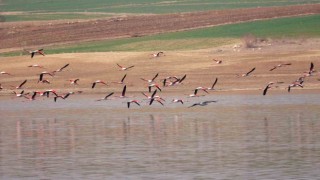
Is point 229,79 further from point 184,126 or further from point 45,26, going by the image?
point 45,26

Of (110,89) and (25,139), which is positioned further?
(110,89)

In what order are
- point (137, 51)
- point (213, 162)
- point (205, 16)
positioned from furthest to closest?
1. point (205, 16)
2. point (137, 51)
3. point (213, 162)

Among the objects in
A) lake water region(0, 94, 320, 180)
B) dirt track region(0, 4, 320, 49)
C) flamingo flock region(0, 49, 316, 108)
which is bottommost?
lake water region(0, 94, 320, 180)

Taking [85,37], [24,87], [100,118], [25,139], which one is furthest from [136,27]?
[25,139]

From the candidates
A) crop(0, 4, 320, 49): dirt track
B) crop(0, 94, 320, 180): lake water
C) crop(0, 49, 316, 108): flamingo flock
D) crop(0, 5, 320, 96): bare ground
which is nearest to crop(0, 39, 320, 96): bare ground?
crop(0, 5, 320, 96): bare ground

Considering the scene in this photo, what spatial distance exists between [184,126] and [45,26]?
40940 mm

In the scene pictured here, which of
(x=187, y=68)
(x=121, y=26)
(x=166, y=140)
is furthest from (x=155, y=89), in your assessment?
(x=121, y=26)

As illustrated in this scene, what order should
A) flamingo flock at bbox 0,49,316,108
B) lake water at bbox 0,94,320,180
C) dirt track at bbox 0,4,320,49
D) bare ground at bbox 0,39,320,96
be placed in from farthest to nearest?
dirt track at bbox 0,4,320,49
bare ground at bbox 0,39,320,96
flamingo flock at bbox 0,49,316,108
lake water at bbox 0,94,320,180

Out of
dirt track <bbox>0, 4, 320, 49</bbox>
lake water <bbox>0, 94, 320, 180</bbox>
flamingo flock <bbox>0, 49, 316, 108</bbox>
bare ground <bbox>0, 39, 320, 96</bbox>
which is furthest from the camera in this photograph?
dirt track <bbox>0, 4, 320, 49</bbox>

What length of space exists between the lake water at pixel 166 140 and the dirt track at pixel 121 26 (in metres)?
22.2

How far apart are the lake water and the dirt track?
22.2 metres

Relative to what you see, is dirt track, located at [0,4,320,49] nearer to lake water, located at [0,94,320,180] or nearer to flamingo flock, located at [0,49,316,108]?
flamingo flock, located at [0,49,316,108]

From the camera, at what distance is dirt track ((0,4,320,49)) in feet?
207

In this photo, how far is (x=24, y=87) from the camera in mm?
46406
